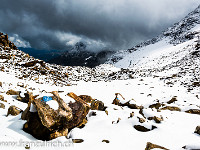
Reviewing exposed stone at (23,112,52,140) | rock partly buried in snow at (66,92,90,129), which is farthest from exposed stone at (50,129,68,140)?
rock partly buried in snow at (66,92,90,129)

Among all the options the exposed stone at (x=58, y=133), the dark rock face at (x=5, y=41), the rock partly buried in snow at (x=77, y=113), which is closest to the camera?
the exposed stone at (x=58, y=133)

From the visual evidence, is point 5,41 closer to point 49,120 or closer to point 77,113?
point 49,120

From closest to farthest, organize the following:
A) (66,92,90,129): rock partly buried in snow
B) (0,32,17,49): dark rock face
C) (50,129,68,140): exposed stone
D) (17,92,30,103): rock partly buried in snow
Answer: (50,129,68,140): exposed stone < (66,92,90,129): rock partly buried in snow < (17,92,30,103): rock partly buried in snow < (0,32,17,49): dark rock face

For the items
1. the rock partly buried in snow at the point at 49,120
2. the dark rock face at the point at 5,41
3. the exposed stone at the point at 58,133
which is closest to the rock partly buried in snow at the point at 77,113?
the rock partly buried in snow at the point at 49,120

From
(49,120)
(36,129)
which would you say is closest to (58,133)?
(49,120)

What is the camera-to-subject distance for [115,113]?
26.3 ft

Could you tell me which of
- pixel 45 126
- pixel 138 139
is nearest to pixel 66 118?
pixel 45 126

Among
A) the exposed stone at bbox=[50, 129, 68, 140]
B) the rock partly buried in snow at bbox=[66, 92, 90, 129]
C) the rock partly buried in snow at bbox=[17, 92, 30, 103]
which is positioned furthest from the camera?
the rock partly buried in snow at bbox=[17, 92, 30, 103]

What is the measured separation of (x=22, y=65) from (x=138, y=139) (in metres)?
29.1

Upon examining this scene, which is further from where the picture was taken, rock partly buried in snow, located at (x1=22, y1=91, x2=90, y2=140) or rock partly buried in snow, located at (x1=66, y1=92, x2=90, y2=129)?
rock partly buried in snow, located at (x1=66, y1=92, x2=90, y2=129)

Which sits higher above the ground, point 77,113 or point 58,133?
point 77,113

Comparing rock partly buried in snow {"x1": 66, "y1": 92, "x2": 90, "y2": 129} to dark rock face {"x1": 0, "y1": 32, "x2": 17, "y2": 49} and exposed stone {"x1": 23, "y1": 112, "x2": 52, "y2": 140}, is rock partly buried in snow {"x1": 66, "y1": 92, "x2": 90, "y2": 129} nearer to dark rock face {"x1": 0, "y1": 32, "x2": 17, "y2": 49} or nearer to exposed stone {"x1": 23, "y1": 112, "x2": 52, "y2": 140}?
exposed stone {"x1": 23, "y1": 112, "x2": 52, "y2": 140}

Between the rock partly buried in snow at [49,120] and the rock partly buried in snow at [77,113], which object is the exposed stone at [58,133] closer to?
the rock partly buried in snow at [49,120]

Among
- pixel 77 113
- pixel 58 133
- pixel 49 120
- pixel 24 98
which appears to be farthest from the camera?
pixel 24 98
